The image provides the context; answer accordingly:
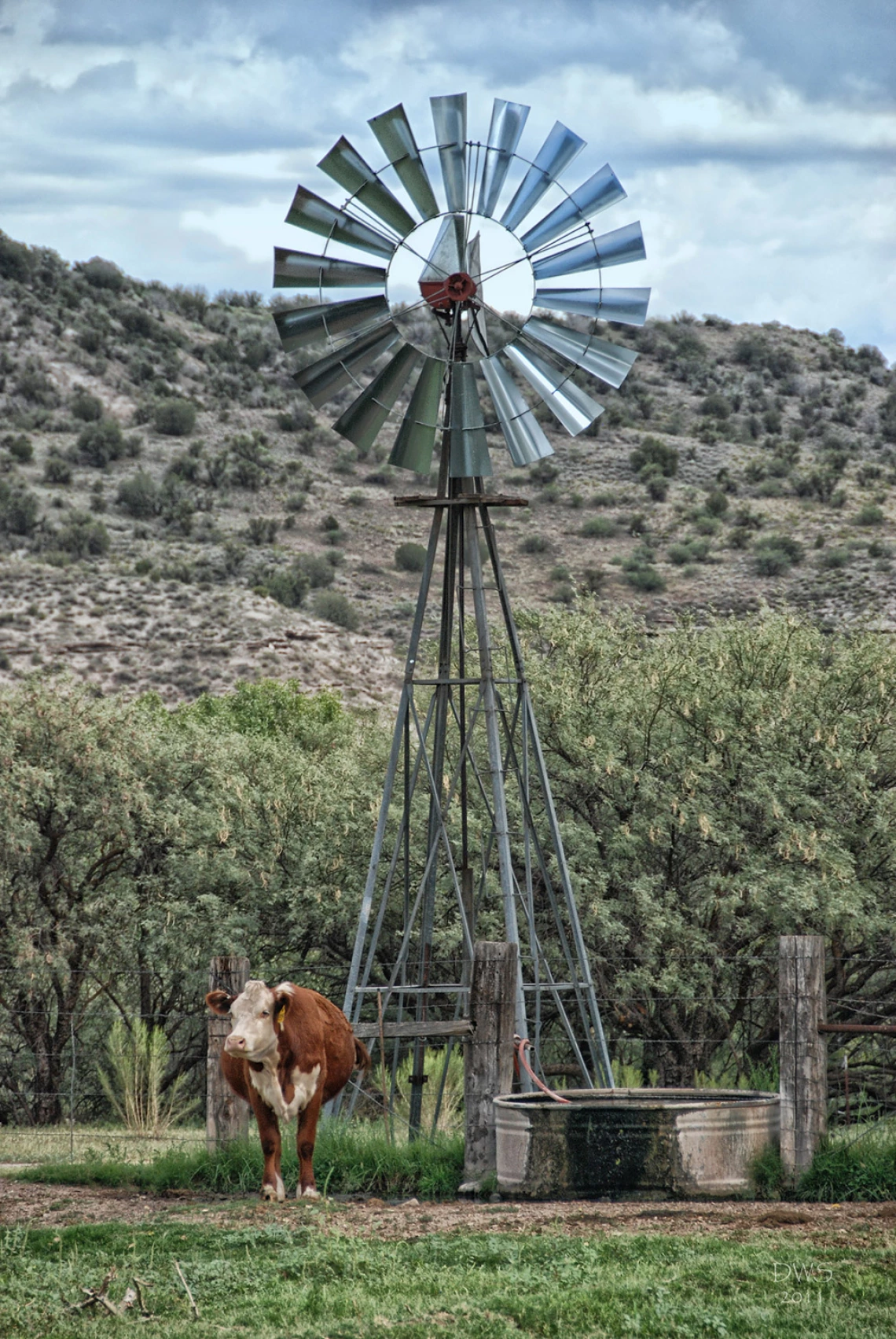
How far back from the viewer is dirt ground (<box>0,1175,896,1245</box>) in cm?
693

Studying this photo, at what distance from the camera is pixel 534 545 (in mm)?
46625

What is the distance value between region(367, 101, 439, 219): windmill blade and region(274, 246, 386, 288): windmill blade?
586 mm

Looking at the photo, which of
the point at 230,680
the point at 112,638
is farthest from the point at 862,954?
the point at 112,638

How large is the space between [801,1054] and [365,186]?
6.89 m

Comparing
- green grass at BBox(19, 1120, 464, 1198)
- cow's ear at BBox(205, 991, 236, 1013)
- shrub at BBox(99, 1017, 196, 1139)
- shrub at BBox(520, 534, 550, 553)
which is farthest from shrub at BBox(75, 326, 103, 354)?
cow's ear at BBox(205, 991, 236, 1013)

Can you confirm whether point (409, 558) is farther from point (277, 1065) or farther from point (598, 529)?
point (277, 1065)

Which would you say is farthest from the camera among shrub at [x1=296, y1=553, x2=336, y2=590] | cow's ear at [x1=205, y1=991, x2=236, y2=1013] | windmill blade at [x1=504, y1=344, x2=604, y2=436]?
shrub at [x1=296, y1=553, x2=336, y2=590]

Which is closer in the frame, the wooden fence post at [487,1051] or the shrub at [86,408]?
the wooden fence post at [487,1051]

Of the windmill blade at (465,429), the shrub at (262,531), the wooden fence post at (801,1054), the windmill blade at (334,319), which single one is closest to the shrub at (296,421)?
the shrub at (262,531)

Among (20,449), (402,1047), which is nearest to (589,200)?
(402,1047)

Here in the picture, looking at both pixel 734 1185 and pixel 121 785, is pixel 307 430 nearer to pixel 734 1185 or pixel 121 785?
pixel 121 785

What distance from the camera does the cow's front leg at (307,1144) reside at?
8164mm

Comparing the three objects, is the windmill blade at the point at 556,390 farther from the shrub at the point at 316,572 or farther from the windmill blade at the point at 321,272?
the shrub at the point at 316,572

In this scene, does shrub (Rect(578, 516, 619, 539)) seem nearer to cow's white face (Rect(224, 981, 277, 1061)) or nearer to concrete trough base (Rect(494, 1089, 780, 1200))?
→ concrete trough base (Rect(494, 1089, 780, 1200))
